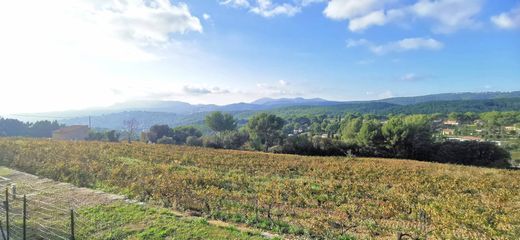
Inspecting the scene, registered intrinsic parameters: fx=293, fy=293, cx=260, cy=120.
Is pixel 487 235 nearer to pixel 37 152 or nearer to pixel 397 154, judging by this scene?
pixel 37 152

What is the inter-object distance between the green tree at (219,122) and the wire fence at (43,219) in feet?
191

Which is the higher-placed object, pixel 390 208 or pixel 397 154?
pixel 390 208

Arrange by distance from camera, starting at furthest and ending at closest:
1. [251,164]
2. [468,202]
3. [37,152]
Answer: [251,164] → [37,152] → [468,202]

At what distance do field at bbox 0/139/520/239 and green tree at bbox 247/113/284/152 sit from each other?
123 ft

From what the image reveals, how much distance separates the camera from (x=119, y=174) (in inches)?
486

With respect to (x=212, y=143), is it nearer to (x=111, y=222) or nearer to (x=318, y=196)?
(x=318, y=196)

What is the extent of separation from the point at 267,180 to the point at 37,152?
13.5m

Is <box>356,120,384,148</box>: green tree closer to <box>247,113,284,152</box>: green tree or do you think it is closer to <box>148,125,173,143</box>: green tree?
<box>247,113,284,152</box>: green tree

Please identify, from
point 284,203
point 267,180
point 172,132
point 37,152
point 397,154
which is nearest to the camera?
point 284,203

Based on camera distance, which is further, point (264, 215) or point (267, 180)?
point (267, 180)

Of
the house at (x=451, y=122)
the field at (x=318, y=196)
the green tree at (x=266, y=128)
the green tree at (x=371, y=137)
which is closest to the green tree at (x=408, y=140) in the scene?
the green tree at (x=371, y=137)

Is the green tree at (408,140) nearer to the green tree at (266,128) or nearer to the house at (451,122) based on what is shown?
the green tree at (266,128)

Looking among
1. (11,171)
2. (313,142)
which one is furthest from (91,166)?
(313,142)

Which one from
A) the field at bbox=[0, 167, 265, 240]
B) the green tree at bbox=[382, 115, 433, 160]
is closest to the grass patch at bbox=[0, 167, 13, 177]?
the field at bbox=[0, 167, 265, 240]
